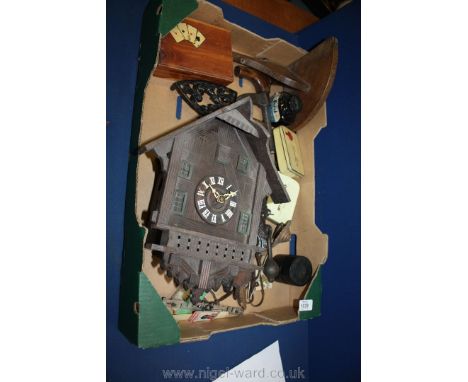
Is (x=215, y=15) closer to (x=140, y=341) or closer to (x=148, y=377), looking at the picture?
(x=140, y=341)

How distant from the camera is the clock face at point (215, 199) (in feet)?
4.09

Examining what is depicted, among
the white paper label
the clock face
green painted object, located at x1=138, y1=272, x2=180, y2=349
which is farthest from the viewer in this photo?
the white paper label

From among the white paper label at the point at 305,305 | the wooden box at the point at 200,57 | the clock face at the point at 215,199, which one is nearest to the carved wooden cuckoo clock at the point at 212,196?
the clock face at the point at 215,199

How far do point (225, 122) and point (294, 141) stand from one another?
23.3 inches

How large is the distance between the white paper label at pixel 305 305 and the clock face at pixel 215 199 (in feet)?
1.98

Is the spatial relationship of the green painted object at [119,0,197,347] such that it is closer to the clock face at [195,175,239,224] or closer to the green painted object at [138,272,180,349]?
the green painted object at [138,272,180,349]

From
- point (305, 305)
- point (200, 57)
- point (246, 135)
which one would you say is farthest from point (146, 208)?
point (305, 305)

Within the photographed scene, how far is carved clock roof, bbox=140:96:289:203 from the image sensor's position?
3.85 ft

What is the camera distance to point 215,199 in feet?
4.20

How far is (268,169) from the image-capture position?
4.62 feet

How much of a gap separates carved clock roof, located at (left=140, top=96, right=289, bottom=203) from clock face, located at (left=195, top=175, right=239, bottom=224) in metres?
0.17

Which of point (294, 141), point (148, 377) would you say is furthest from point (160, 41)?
point (148, 377)

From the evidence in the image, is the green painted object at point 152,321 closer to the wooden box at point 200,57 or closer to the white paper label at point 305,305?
the white paper label at point 305,305

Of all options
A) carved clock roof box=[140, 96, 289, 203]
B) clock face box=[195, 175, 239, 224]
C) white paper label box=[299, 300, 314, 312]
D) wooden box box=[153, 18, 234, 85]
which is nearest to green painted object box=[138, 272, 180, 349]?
clock face box=[195, 175, 239, 224]
